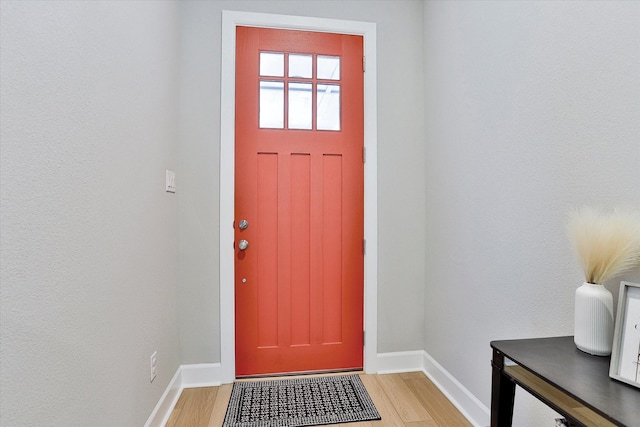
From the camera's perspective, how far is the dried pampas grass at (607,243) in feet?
2.90

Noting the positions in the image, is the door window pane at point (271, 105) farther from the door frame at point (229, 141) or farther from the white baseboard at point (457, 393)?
the white baseboard at point (457, 393)

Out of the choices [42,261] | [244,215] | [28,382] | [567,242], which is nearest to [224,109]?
→ [244,215]

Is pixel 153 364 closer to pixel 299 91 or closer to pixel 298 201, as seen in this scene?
pixel 298 201

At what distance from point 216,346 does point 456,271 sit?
157cm

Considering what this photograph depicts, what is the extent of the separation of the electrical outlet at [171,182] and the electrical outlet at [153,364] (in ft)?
2.86

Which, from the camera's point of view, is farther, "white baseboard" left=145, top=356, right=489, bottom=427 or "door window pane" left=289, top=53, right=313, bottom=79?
"door window pane" left=289, top=53, right=313, bottom=79

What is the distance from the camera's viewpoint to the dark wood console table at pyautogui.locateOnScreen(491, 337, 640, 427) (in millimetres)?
694

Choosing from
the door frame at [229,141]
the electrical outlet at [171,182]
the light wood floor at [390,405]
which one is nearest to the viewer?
the light wood floor at [390,405]

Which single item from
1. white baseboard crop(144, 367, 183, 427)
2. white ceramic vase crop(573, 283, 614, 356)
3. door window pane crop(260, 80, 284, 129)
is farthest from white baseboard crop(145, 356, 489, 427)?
door window pane crop(260, 80, 284, 129)

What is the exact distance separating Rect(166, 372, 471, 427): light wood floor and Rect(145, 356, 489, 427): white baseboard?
1.5 inches

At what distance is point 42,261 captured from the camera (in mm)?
844

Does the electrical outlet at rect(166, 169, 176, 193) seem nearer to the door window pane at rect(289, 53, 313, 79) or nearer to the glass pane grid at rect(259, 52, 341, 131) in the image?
the glass pane grid at rect(259, 52, 341, 131)

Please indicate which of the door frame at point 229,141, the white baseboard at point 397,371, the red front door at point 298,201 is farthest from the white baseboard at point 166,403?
the red front door at point 298,201

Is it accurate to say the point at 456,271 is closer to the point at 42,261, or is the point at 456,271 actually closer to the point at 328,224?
the point at 328,224
